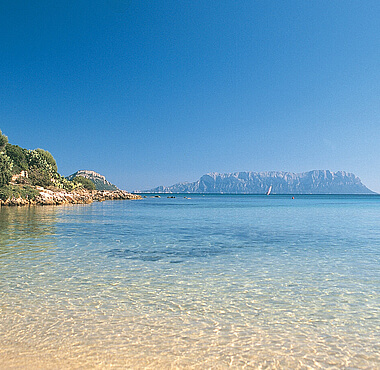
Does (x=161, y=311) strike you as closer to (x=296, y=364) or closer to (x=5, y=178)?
(x=296, y=364)

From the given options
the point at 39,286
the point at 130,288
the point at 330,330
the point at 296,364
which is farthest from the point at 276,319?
the point at 39,286

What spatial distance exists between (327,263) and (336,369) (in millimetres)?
9258

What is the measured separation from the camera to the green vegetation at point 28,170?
217 feet

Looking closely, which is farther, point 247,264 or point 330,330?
point 247,264

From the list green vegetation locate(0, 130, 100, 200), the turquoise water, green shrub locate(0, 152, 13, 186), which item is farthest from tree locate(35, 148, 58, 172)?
the turquoise water

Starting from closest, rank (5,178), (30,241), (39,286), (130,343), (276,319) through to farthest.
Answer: (130,343), (276,319), (39,286), (30,241), (5,178)

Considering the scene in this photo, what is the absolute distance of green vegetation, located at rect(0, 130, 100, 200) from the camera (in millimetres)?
66000

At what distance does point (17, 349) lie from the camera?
20.0 ft

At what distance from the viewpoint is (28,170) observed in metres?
96.2

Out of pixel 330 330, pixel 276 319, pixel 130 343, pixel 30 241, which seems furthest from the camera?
pixel 30 241

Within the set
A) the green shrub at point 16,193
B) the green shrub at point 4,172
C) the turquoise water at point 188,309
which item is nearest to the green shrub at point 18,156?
the green shrub at point 16,193

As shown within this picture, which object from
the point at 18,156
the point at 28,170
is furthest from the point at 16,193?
the point at 18,156

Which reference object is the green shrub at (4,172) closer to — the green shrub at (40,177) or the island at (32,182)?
the island at (32,182)

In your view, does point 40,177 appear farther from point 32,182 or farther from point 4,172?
point 4,172
